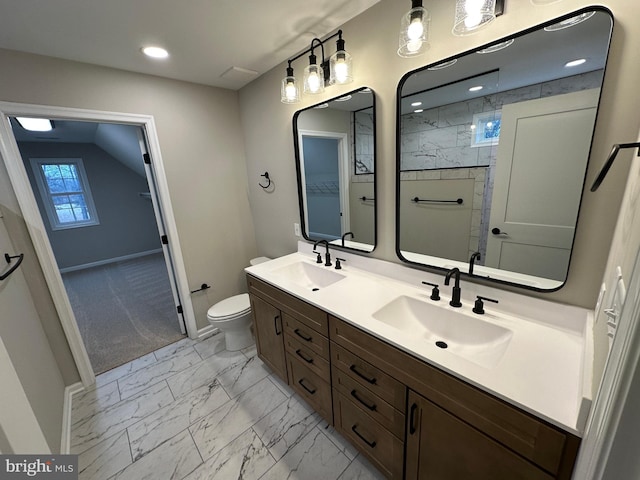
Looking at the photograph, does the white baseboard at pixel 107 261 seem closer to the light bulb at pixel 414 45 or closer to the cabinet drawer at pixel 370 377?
the cabinet drawer at pixel 370 377

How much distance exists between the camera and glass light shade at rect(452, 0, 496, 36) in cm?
92

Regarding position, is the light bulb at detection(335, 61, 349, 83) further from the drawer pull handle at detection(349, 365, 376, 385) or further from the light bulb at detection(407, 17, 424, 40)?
the drawer pull handle at detection(349, 365, 376, 385)

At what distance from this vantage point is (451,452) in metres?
0.94

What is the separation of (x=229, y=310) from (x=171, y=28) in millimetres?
1992

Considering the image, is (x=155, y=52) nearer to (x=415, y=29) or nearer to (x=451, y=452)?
(x=415, y=29)

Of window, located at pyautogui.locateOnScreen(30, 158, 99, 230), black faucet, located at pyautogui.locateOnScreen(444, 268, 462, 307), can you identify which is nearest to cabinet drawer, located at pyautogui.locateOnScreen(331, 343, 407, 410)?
black faucet, located at pyautogui.locateOnScreen(444, 268, 462, 307)

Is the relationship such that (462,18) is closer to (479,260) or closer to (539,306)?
(479,260)

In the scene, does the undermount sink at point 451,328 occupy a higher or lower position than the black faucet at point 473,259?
lower

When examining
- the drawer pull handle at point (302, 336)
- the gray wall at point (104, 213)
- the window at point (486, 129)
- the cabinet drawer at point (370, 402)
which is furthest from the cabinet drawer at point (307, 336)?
the gray wall at point (104, 213)

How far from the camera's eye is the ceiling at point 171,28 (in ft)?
4.15

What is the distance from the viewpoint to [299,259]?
6.95 feet

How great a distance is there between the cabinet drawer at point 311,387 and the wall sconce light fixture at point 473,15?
1752 millimetres

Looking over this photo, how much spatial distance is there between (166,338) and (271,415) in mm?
1540

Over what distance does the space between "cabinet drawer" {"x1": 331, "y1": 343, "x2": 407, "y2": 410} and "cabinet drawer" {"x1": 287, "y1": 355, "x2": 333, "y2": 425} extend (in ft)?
0.79
